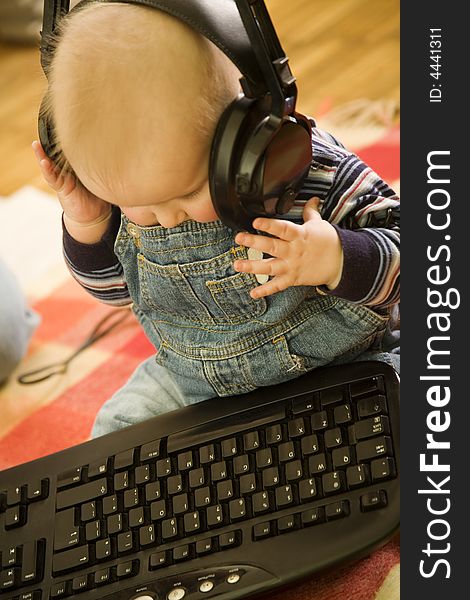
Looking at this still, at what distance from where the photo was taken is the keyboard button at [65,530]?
69 cm

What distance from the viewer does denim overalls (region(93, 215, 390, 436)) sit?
2.47 feet

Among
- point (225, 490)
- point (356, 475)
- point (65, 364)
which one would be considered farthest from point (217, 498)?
point (65, 364)

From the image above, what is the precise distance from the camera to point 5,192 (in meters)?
1.50

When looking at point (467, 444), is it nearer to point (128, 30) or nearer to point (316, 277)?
point (316, 277)

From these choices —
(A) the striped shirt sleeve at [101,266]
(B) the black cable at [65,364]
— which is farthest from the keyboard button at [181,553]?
(B) the black cable at [65,364]

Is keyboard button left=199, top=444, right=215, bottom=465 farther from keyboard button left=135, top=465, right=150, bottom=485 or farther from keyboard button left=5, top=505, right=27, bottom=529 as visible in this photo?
keyboard button left=5, top=505, right=27, bottom=529

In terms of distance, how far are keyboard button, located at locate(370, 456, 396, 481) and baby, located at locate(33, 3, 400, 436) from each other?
0.47 ft

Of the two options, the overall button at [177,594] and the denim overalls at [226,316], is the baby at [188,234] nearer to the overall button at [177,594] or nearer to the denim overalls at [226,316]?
the denim overalls at [226,316]

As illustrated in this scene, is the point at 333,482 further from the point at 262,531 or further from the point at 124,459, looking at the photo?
the point at 124,459

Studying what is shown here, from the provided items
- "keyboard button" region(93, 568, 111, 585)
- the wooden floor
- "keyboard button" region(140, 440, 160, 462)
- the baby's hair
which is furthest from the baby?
the wooden floor

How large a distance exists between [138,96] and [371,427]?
0.30 meters

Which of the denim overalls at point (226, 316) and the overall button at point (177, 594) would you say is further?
the denim overalls at point (226, 316)

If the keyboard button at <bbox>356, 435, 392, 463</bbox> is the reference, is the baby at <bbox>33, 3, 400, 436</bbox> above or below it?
above

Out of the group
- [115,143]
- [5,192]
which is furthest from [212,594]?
[5,192]
